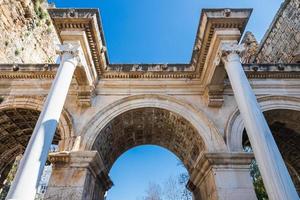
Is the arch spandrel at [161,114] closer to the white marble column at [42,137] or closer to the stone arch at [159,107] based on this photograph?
the stone arch at [159,107]

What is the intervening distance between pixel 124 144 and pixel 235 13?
19.2 ft

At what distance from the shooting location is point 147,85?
7.72 meters

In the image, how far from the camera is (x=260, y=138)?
4617mm

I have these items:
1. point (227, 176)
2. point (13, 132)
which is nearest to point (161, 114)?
point (227, 176)

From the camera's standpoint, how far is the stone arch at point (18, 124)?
6.99m

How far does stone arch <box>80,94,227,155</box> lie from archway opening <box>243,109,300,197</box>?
7.15ft

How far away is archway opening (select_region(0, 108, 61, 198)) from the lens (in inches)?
308

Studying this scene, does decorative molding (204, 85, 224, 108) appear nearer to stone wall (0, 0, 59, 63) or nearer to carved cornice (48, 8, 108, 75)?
carved cornice (48, 8, 108, 75)

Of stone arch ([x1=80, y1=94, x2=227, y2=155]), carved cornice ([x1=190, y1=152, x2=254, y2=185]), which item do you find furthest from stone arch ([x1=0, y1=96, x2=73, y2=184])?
carved cornice ([x1=190, y1=152, x2=254, y2=185])

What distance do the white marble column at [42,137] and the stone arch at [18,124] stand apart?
181cm

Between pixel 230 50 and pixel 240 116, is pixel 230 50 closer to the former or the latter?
pixel 230 50

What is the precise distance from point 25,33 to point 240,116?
44.2 ft

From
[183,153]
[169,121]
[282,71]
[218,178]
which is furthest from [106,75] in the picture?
[282,71]

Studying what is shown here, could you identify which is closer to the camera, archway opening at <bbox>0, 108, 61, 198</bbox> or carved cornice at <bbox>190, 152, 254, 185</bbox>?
carved cornice at <bbox>190, 152, 254, 185</bbox>
